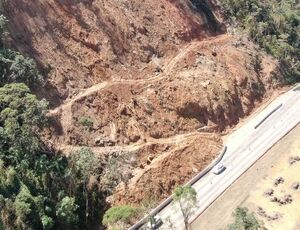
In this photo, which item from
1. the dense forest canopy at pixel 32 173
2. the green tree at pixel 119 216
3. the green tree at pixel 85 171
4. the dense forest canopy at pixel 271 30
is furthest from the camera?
the dense forest canopy at pixel 271 30

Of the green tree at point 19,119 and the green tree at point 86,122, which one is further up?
the green tree at point 19,119

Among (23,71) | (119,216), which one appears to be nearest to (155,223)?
(119,216)

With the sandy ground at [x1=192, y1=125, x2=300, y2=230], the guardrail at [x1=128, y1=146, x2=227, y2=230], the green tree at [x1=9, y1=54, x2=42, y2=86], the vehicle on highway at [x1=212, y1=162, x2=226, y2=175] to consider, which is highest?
the green tree at [x1=9, y1=54, x2=42, y2=86]

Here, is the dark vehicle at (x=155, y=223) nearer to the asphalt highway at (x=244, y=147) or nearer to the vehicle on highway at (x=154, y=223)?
the vehicle on highway at (x=154, y=223)

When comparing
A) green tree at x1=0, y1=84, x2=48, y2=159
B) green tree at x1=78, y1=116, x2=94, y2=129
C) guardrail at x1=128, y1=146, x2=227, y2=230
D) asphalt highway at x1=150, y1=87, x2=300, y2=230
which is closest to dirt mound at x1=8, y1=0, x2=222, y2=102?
green tree at x1=78, y1=116, x2=94, y2=129

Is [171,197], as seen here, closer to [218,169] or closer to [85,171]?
[218,169]

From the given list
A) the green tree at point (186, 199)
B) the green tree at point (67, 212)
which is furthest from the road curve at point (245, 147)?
the green tree at point (67, 212)

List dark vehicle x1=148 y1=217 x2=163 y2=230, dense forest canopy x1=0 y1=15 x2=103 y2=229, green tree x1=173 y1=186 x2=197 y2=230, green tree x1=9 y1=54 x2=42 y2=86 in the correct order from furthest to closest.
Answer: green tree x1=9 y1=54 x2=42 y2=86
dark vehicle x1=148 y1=217 x2=163 y2=230
green tree x1=173 y1=186 x2=197 y2=230
dense forest canopy x1=0 y1=15 x2=103 y2=229

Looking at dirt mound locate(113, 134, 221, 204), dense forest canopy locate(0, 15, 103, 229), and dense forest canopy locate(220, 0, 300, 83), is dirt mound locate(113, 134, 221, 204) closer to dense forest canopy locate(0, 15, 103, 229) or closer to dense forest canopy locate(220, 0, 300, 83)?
dense forest canopy locate(0, 15, 103, 229)

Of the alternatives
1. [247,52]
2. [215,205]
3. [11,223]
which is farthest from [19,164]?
[247,52]
